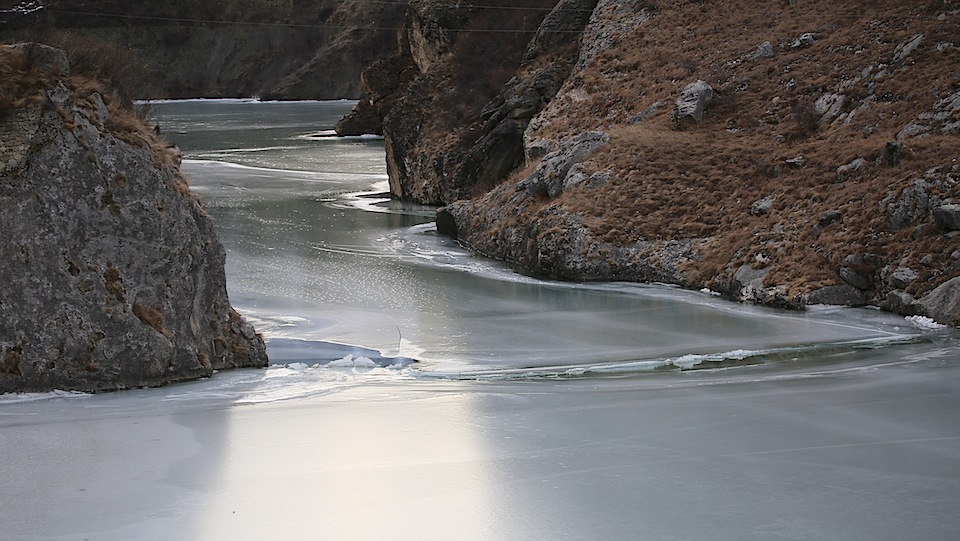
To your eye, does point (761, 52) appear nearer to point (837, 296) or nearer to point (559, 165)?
point (559, 165)

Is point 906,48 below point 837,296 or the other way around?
the other way around

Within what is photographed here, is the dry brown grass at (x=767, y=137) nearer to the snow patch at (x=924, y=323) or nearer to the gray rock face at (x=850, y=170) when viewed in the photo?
the gray rock face at (x=850, y=170)

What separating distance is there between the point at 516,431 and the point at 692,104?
15406 mm

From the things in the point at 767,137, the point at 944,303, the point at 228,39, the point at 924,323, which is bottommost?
the point at 924,323

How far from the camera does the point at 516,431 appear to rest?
858 cm

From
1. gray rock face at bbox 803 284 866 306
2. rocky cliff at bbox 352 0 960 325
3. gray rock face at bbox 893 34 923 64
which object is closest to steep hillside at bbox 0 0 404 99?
rocky cliff at bbox 352 0 960 325

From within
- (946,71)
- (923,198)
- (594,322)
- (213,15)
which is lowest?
(594,322)

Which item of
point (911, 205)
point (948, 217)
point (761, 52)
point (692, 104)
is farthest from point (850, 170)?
point (761, 52)

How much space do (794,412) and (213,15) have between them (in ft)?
435

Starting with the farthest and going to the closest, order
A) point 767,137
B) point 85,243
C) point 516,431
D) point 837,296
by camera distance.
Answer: point 767,137 → point 837,296 → point 85,243 → point 516,431

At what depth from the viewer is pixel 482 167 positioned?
29.5m

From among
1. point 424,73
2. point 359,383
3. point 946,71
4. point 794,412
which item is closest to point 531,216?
point 946,71

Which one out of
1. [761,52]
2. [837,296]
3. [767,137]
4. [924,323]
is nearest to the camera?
[924,323]

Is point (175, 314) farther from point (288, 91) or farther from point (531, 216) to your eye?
point (288, 91)
